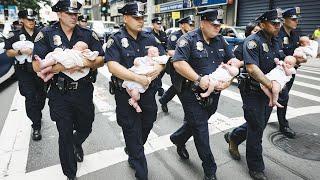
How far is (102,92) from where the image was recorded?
8.79 metres

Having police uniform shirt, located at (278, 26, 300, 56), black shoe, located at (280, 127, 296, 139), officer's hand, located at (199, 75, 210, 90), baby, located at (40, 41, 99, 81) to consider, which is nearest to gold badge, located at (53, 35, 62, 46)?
baby, located at (40, 41, 99, 81)

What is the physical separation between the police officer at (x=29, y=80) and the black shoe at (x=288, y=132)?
4.10 m

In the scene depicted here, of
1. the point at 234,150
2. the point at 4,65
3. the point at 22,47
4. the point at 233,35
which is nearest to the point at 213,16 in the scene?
the point at 234,150

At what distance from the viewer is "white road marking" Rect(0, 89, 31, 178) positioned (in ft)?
13.7

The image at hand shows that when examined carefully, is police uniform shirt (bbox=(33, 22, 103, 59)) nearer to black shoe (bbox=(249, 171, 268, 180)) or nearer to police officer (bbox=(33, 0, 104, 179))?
police officer (bbox=(33, 0, 104, 179))

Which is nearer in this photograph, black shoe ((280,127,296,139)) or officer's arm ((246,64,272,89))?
officer's arm ((246,64,272,89))

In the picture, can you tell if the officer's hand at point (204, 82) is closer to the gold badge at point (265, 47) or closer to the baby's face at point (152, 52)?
the baby's face at point (152, 52)

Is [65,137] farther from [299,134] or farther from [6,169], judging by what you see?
[299,134]

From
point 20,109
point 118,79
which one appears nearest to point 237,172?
point 118,79

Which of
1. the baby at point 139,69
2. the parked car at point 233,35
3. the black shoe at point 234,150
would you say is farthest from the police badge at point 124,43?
the parked car at point 233,35

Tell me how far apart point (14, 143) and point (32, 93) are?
850 mm

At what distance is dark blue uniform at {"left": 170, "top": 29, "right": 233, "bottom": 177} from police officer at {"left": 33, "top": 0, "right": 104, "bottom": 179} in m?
1.00

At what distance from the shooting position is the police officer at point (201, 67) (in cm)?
350

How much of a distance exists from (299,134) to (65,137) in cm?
393
